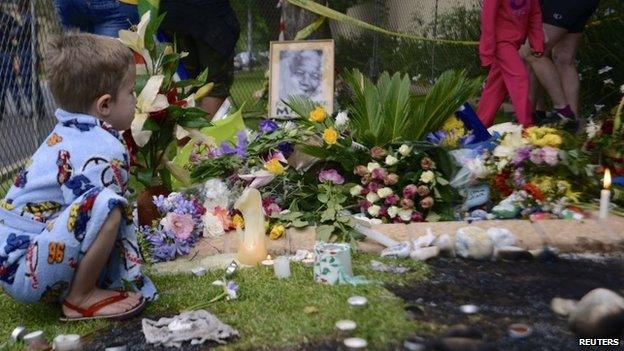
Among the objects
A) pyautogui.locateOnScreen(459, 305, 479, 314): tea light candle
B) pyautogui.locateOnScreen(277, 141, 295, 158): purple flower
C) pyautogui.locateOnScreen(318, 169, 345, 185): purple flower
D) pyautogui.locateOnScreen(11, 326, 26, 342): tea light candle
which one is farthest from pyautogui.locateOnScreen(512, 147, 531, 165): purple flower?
pyautogui.locateOnScreen(11, 326, 26, 342): tea light candle

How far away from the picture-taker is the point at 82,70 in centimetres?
248

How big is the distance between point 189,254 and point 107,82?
0.96 meters

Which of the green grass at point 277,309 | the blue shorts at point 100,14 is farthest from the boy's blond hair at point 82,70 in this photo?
the blue shorts at point 100,14

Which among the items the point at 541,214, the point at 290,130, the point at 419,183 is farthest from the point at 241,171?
the point at 541,214

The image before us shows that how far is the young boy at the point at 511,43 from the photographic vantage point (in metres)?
5.14

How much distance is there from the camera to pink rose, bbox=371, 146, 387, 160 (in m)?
3.52

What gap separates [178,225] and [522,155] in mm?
1703

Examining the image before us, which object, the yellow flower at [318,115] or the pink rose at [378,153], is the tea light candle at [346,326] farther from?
the yellow flower at [318,115]

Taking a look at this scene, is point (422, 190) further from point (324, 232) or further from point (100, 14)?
point (100, 14)

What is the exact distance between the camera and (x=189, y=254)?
3.20m

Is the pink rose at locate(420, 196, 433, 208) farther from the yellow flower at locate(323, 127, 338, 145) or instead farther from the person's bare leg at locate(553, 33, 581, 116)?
the person's bare leg at locate(553, 33, 581, 116)

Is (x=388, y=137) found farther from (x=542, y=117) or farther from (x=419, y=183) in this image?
(x=542, y=117)

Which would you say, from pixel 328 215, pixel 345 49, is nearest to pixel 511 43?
pixel 328 215

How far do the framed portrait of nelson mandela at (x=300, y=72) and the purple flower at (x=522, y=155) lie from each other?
6.02 feet
